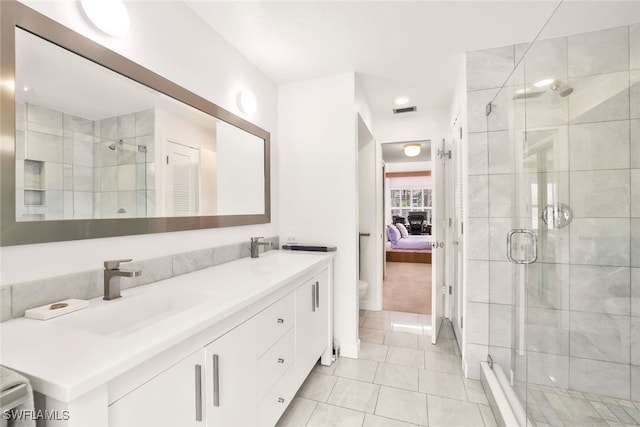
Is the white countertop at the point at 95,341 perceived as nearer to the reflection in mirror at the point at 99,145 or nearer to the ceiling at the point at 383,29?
the reflection in mirror at the point at 99,145

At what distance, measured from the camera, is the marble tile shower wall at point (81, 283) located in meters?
0.92

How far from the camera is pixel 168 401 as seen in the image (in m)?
0.82

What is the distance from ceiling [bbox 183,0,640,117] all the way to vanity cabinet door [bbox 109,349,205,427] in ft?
6.11

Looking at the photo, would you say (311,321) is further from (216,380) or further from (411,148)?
(411,148)

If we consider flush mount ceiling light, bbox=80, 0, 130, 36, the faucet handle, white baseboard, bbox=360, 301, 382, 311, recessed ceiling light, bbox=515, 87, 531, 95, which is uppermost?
flush mount ceiling light, bbox=80, 0, 130, 36

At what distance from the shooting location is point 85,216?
3.69ft

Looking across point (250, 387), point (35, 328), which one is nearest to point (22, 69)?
point (35, 328)

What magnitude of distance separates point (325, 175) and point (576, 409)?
85.5 inches

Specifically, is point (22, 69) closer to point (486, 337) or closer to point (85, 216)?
point (85, 216)

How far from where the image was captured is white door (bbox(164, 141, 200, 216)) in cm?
151

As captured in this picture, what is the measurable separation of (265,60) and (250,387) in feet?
7.33

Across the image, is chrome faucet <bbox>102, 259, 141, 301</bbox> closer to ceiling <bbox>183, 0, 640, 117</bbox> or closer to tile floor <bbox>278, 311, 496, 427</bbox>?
tile floor <bbox>278, 311, 496, 427</bbox>

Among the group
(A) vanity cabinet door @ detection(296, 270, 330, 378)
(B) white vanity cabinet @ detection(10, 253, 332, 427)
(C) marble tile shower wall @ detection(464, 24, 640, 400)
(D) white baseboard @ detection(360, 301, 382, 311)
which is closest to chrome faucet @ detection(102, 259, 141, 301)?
(B) white vanity cabinet @ detection(10, 253, 332, 427)

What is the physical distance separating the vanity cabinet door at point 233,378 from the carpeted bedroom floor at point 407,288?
8.99 feet
